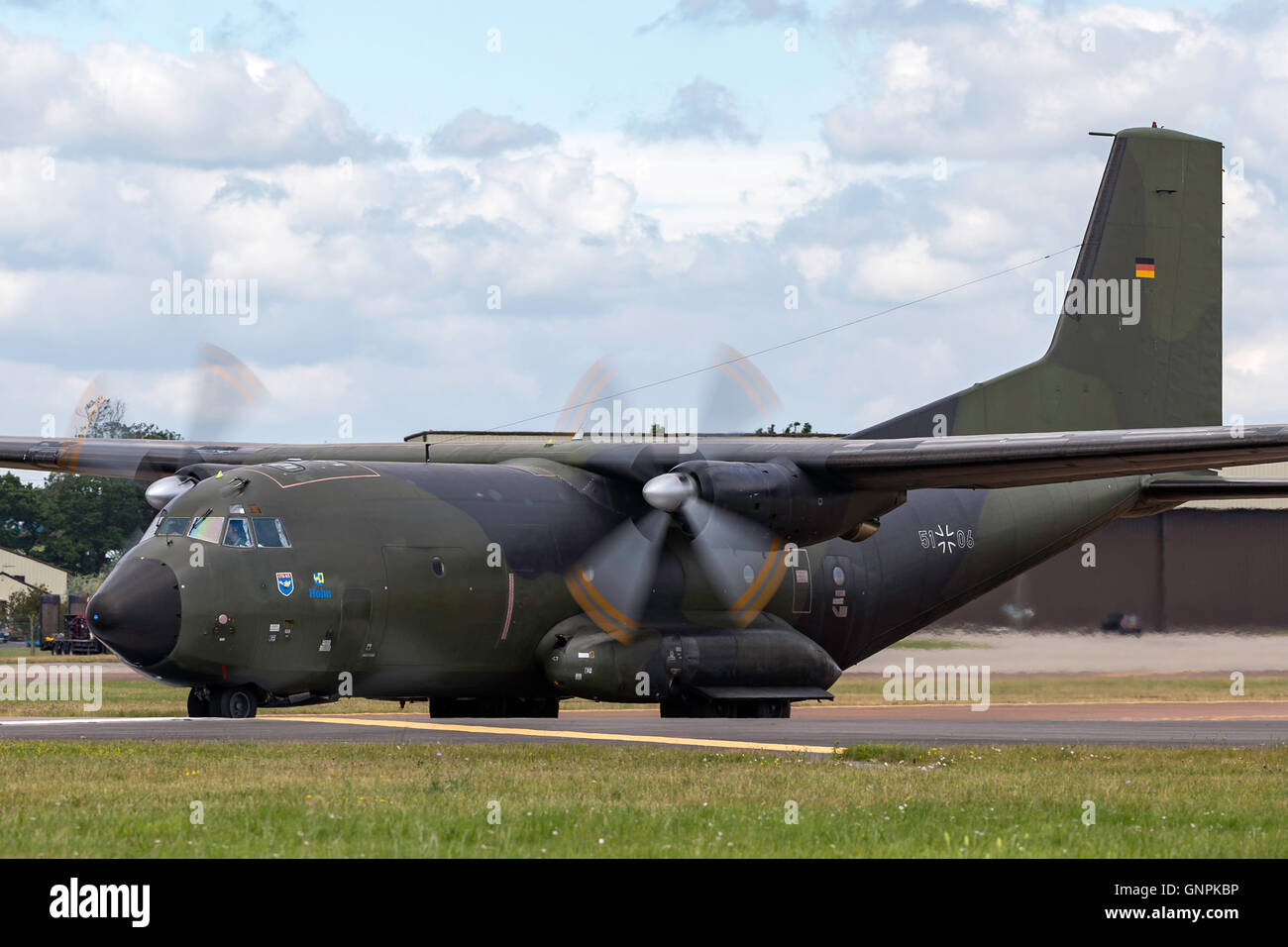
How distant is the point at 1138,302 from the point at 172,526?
1910cm

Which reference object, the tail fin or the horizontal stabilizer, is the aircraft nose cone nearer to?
the tail fin

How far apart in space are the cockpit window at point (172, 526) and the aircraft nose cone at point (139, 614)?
103cm

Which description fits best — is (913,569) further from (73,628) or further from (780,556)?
(73,628)

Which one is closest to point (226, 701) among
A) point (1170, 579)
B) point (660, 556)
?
point (660, 556)

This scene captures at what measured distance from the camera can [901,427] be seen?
1167 inches

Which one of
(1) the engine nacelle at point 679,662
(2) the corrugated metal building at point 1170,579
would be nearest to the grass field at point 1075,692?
(2) the corrugated metal building at point 1170,579

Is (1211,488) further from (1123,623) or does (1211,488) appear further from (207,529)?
(207,529)

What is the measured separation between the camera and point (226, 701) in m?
23.1

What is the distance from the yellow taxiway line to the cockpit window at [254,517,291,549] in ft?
11.6

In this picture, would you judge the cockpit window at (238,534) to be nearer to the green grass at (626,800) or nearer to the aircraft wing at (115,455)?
the green grass at (626,800)

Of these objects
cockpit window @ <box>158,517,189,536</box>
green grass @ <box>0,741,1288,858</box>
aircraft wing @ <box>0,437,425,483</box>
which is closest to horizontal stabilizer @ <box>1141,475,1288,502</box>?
green grass @ <box>0,741,1288,858</box>

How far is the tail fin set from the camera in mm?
32000

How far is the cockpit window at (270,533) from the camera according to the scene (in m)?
22.8
